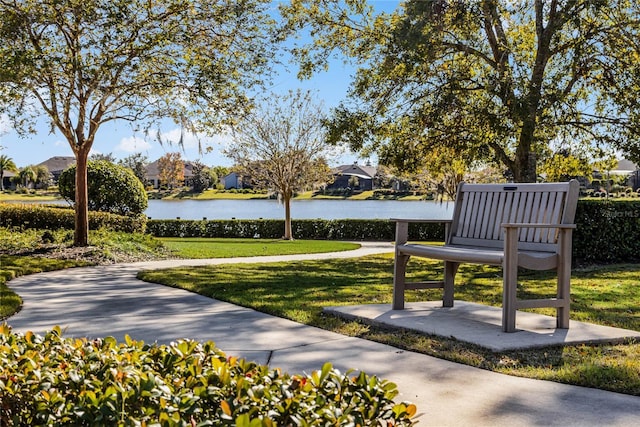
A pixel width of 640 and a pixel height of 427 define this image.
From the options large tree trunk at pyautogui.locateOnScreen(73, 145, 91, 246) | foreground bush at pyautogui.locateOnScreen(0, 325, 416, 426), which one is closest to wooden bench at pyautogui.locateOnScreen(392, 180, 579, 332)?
foreground bush at pyautogui.locateOnScreen(0, 325, 416, 426)

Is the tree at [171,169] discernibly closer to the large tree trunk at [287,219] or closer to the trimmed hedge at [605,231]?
the large tree trunk at [287,219]

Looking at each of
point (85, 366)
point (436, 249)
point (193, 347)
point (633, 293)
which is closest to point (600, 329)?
point (436, 249)

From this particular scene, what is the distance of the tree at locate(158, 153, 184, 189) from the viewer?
7094cm

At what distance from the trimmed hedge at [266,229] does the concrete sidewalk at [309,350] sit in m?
16.3

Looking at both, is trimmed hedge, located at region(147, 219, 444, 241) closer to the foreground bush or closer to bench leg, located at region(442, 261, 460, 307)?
bench leg, located at region(442, 261, 460, 307)

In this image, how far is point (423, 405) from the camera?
11.5 ft

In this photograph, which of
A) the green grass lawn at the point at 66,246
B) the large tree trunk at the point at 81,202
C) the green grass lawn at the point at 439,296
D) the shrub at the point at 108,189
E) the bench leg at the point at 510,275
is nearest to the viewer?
the green grass lawn at the point at 439,296

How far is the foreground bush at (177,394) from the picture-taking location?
2.08 meters

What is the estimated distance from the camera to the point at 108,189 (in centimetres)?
1878

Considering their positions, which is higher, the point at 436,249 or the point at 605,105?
the point at 605,105

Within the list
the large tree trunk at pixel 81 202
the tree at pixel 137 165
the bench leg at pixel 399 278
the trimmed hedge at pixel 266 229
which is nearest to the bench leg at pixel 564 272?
the bench leg at pixel 399 278

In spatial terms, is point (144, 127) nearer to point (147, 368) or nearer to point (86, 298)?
point (86, 298)

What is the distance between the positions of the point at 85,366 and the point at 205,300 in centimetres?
485

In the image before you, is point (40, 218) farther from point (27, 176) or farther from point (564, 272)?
point (27, 176)
